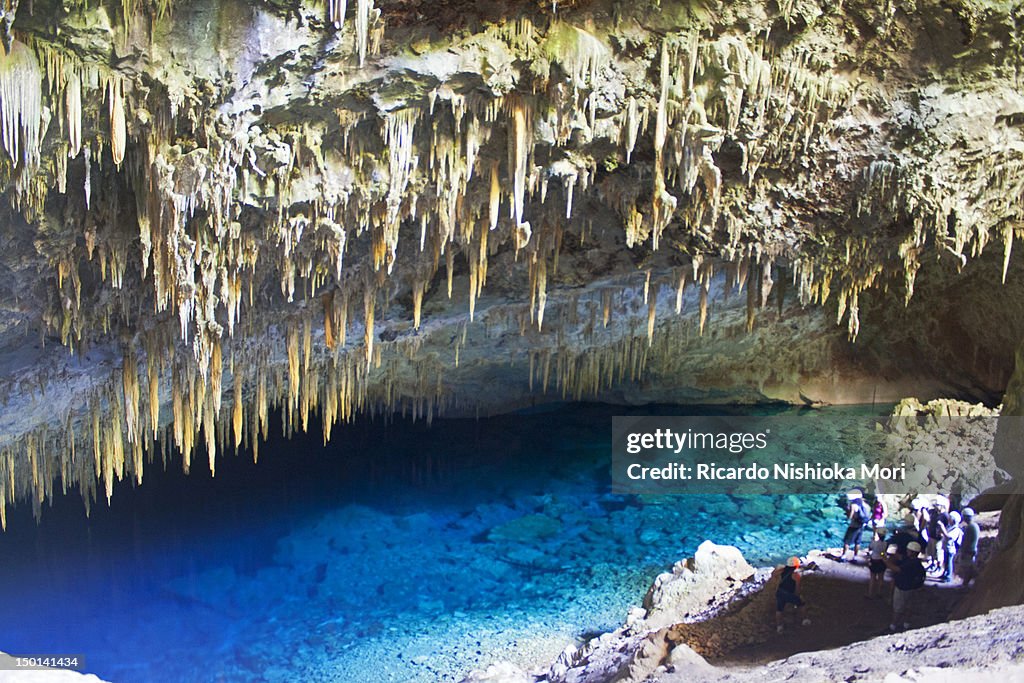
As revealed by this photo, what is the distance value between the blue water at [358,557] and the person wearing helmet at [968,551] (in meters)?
2.15

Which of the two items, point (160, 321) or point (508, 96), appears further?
point (160, 321)

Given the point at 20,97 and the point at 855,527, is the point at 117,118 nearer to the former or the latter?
the point at 20,97

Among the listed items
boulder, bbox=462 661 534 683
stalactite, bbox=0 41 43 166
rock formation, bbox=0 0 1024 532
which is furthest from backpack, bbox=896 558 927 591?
stalactite, bbox=0 41 43 166

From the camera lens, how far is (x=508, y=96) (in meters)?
5.17

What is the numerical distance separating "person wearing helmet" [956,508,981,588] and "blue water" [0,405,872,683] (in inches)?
84.8

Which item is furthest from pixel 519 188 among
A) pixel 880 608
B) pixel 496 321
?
pixel 880 608

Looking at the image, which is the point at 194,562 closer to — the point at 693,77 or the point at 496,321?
the point at 496,321

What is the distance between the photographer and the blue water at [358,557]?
25.0ft

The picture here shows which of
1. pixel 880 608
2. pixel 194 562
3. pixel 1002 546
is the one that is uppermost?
pixel 1002 546

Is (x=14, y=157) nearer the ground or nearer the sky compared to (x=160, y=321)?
nearer the sky

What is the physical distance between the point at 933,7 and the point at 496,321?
5.24 meters

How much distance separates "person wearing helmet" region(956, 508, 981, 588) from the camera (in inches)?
267

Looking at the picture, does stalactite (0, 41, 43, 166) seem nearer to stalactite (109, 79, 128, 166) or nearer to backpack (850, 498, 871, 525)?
stalactite (109, 79, 128, 166)

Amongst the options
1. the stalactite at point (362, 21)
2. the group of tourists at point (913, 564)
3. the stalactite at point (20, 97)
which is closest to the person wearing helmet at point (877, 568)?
the group of tourists at point (913, 564)
